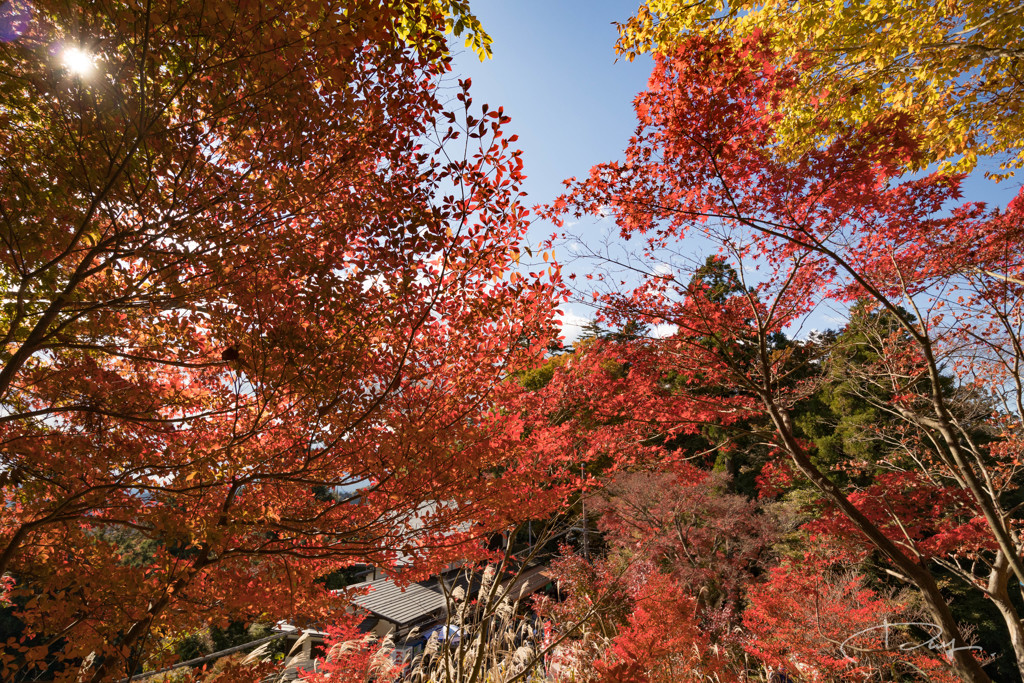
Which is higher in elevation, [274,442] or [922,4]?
[922,4]

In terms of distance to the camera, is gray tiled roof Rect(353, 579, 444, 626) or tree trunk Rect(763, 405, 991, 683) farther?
gray tiled roof Rect(353, 579, 444, 626)

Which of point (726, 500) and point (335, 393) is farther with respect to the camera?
point (726, 500)

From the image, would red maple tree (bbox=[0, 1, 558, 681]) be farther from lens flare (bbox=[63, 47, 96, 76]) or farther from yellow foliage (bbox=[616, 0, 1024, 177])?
yellow foliage (bbox=[616, 0, 1024, 177])

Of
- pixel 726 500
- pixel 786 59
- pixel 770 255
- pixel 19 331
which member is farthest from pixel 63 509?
pixel 726 500

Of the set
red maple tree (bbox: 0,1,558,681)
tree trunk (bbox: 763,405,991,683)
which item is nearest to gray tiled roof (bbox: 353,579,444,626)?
red maple tree (bbox: 0,1,558,681)

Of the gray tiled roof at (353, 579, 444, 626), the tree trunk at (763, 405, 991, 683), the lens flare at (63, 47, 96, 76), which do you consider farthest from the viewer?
the gray tiled roof at (353, 579, 444, 626)

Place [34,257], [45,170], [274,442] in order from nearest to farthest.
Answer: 1. [34,257]
2. [45,170]
3. [274,442]

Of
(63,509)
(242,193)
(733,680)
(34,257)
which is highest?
(242,193)

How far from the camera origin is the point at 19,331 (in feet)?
7.29

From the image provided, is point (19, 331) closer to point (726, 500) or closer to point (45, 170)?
point (45, 170)

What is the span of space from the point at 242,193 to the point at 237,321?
0.65 m

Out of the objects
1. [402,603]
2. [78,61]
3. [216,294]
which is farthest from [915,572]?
[402,603]

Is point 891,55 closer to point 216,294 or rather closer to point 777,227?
point 777,227

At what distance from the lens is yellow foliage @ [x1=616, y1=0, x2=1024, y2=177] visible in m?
3.21
